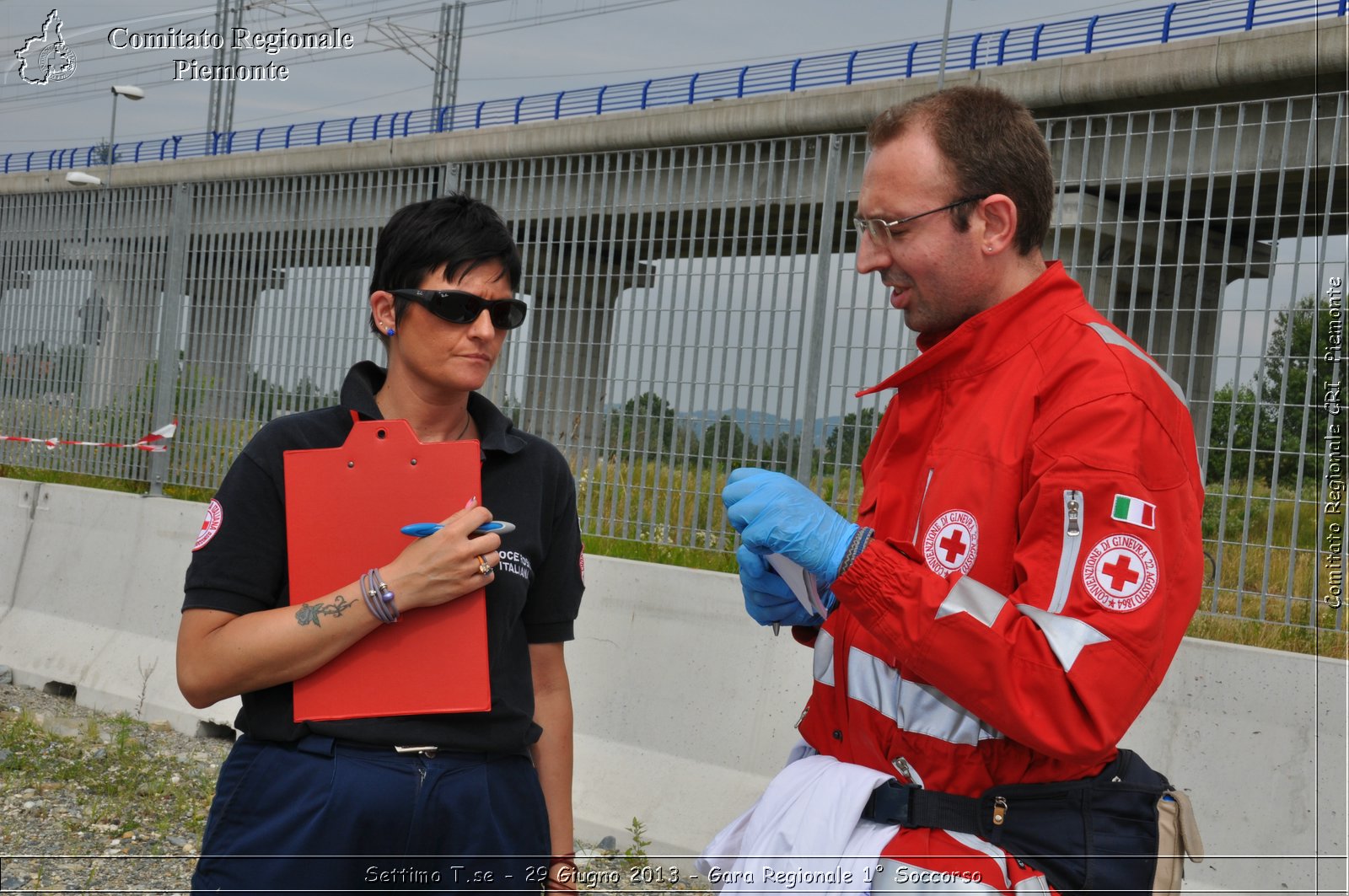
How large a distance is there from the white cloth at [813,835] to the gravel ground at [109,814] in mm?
2631

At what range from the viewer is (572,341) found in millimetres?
6570

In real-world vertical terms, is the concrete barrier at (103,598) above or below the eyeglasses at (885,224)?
below

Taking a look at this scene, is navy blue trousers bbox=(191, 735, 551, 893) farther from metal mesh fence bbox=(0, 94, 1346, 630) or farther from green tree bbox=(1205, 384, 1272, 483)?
green tree bbox=(1205, 384, 1272, 483)

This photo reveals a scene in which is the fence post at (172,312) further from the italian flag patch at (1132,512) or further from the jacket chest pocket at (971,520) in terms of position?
the italian flag patch at (1132,512)

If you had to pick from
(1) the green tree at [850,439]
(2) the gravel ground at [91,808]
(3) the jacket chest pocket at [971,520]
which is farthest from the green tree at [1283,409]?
(2) the gravel ground at [91,808]

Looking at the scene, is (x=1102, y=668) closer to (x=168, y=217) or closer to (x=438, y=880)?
(x=438, y=880)

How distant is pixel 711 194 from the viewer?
6.09m

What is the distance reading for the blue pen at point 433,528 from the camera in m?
2.26

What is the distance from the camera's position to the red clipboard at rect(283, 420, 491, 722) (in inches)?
90.2

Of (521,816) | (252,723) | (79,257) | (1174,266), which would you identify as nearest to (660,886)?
(521,816)

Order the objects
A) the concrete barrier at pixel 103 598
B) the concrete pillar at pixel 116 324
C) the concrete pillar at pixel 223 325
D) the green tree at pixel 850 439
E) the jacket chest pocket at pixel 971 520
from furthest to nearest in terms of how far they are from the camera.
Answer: the concrete pillar at pixel 116 324 → the concrete pillar at pixel 223 325 → the concrete barrier at pixel 103 598 → the green tree at pixel 850 439 → the jacket chest pocket at pixel 971 520

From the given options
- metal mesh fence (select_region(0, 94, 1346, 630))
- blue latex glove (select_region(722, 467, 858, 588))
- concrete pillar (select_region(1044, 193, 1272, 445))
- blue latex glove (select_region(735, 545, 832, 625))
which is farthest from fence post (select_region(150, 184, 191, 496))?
blue latex glove (select_region(722, 467, 858, 588))

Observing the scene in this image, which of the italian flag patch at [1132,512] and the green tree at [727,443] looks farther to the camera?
the green tree at [727,443]

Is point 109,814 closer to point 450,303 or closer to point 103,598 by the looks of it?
point 103,598
